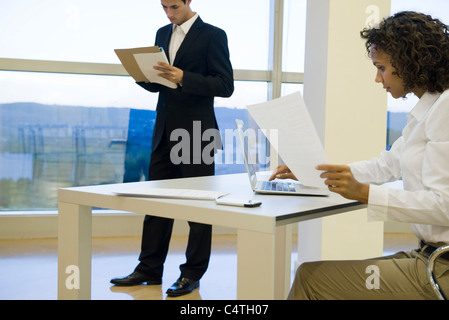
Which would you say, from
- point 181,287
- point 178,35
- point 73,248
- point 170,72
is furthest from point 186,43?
point 73,248

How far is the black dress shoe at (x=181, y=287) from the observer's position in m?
2.43

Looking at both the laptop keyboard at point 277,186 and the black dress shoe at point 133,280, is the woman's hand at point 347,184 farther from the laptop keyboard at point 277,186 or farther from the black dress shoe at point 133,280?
the black dress shoe at point 133,280

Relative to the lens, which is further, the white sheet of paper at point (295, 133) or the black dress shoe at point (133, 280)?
the black dress shoe at point (133, 280)

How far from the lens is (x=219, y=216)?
1.09 meters

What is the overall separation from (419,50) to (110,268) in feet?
7.46

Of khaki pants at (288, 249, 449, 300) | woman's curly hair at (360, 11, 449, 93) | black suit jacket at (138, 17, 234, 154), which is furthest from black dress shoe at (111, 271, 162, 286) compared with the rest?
woman's curly hair at (360, 11, 449, 93)

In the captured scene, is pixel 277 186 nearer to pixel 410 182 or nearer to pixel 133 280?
pixel 410 182

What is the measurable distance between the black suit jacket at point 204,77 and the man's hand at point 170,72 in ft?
0.36

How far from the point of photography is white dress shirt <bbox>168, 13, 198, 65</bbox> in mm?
2520

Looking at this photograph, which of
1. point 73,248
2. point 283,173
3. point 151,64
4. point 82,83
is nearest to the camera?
point 73,248

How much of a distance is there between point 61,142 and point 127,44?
3.05 ft

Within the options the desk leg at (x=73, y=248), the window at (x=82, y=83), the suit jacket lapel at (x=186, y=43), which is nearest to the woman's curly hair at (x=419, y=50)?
the desk leg at (x=73, y=248)
